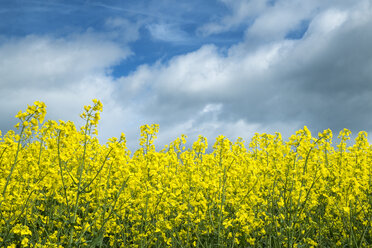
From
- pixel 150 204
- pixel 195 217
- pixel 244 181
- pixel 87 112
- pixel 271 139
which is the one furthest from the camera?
pixel 271 139

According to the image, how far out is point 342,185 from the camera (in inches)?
229

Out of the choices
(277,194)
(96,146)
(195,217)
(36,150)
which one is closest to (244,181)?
(277,194)

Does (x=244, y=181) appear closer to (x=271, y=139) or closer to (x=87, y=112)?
(x=271, y=139)

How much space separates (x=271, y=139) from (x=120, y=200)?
4.21 meters

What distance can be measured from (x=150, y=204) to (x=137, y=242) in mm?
693

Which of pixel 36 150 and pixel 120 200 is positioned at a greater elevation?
pixel 36 150

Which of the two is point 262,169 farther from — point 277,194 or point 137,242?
point 137,242

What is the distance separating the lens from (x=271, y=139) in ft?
26.5

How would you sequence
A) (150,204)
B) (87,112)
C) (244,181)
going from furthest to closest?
1. (244,181)
2. (150,204)
3. (87,112)

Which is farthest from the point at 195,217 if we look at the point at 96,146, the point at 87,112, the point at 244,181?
the point at 96,146

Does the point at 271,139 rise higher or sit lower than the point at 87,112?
higher

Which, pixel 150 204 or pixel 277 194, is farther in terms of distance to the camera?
pixel 277 194

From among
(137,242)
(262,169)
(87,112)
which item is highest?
(87,112)

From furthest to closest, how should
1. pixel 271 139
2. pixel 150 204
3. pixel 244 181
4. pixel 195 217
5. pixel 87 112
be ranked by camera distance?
pixel 271 139 < pixel 244 181 < pixel 195 217 < pixel 150 204 < pixel 87 112
